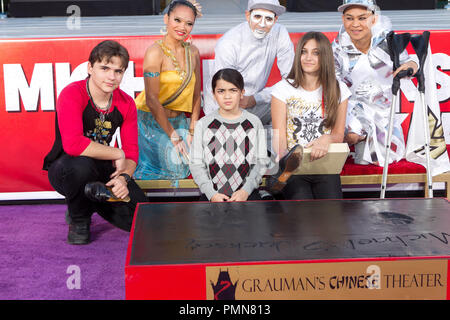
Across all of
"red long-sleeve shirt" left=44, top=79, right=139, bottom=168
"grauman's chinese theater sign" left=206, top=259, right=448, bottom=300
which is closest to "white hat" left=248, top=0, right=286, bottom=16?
"red long-sleeve shirt" left=44, top=79, right=139, bottom=168

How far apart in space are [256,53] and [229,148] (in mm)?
630

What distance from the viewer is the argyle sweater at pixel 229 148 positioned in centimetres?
242

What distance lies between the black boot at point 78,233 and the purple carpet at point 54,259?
0.03m

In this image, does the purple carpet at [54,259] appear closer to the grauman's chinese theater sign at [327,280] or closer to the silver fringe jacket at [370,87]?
the grauman's chinese theater sign at [327,280]

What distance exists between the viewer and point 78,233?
249 cm

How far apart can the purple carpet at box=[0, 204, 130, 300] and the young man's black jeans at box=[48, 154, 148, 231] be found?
13 cm

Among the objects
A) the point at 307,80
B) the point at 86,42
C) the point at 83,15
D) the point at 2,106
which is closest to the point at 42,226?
the point at 2,106

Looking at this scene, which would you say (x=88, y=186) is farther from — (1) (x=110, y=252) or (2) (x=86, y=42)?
(2) (x=86, y=42)

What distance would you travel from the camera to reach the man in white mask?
8.94 ft

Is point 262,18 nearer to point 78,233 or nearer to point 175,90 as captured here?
point 175,90

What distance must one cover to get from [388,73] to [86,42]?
1684mm

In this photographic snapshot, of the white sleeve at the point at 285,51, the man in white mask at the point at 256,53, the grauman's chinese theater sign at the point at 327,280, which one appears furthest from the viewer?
the white sleeve at the point at 285,51

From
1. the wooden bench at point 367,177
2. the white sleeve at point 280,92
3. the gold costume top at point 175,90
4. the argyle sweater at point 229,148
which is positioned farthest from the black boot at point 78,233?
the white sleeve at point 280,92

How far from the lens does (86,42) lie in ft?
9.82
